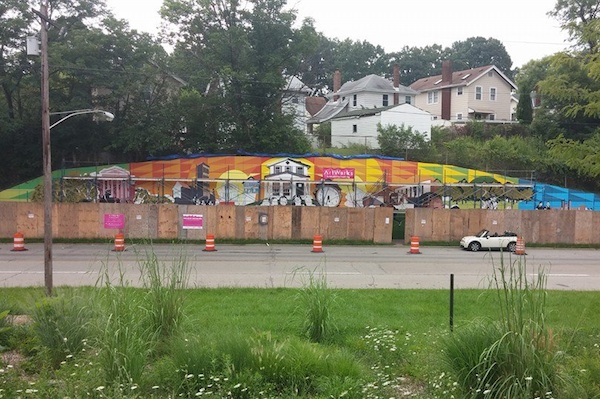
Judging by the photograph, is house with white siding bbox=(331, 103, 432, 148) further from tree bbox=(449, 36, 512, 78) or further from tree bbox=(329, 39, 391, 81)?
tree bbox=(449, 36, 512, 78)

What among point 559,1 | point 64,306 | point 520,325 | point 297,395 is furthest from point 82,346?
point 559,1

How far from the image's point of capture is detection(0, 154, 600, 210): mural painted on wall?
35.2m

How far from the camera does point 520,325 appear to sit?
5.08 meters

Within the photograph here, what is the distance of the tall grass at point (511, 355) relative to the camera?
483cm

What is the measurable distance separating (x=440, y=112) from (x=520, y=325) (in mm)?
55506

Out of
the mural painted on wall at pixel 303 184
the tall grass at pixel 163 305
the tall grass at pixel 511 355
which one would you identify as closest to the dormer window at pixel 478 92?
the mural painted on wall at pixel 303 184

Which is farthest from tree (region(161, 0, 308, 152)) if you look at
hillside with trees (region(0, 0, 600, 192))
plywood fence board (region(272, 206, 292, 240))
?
plywood fence board (region(272, 206, 292, 240))

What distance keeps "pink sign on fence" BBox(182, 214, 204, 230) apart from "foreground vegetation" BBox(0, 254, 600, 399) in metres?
19.1

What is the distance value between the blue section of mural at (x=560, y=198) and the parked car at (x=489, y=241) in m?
14.6

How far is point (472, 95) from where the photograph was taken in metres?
55.5

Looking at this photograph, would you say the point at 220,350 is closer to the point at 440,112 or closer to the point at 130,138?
the point at 130,138

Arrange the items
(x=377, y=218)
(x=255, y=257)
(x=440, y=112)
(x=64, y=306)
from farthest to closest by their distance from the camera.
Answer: (x=440, y=112) < (x=377, y=218) < (x=255, y=257) < (x=64, y=306)

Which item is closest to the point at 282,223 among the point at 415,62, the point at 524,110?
the point at 524,110

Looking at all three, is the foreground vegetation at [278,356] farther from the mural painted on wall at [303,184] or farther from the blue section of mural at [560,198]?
the blue section of mural at [560,198]
